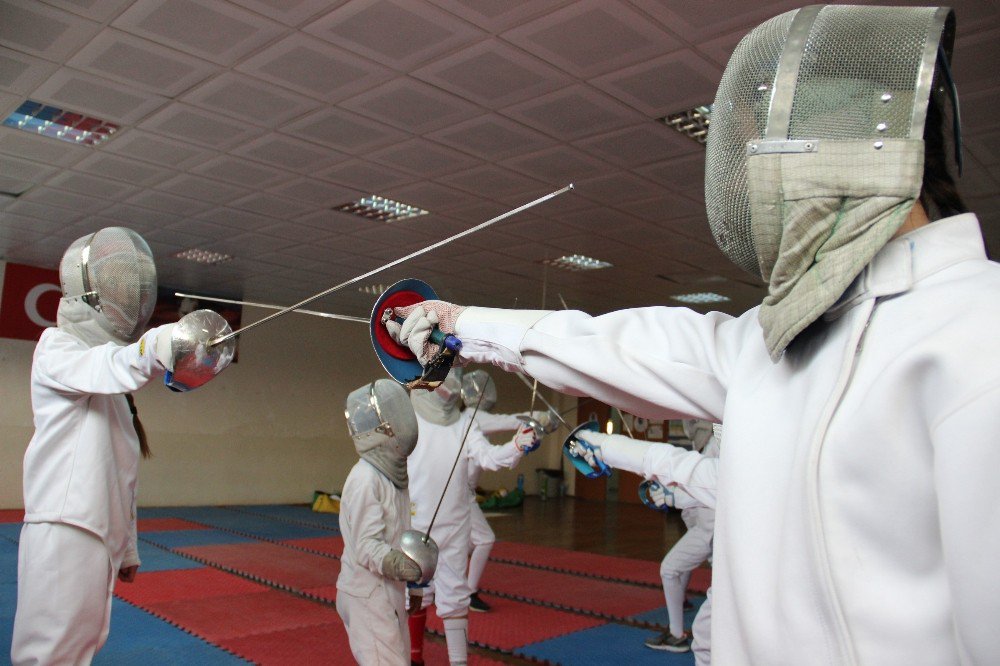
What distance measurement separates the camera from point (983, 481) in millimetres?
565

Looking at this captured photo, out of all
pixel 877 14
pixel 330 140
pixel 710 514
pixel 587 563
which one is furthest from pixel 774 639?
pixel 587 563

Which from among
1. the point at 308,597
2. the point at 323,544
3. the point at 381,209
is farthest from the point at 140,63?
the point at 323,544

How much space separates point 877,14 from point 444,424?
396 cm

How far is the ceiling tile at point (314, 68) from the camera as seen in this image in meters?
3.50

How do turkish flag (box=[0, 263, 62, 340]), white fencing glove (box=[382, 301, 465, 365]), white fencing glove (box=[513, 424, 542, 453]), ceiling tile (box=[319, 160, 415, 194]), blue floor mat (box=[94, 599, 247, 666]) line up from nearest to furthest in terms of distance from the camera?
white fencing glove (box=[382, 301, 465, 365])
blue floor mat (box=[94, 599, 247, 666])
white fencing glove (box=[513, 424, 542, 453])
ceiling tile (box=[319, 160, 415, 194])
turkish flag (box=[0, 263, 62, 340])

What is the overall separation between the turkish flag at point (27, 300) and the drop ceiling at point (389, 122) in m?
1.26

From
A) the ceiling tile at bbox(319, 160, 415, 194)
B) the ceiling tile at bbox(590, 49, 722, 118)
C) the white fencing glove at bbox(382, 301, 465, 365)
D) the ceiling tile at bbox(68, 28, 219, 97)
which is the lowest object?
the white fencing glove at bbox(382, 301, 465, 365)

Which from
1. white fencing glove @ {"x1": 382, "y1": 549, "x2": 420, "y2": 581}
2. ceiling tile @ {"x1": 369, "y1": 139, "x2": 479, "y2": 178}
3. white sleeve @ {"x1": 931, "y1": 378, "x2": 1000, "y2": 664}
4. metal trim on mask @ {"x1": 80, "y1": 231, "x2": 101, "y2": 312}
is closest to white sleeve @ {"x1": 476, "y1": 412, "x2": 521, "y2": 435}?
ceiling tile @ {"x1": 369, "y1": 139, "x2": 479, "y2": 178}

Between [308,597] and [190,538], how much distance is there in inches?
110

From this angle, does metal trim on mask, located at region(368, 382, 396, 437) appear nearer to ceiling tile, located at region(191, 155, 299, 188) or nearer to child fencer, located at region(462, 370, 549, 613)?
child fencer, located at region(462, 370, 549, 613)

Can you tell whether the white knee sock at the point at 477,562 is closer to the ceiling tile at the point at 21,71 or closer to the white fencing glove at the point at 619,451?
the white fencing glove at the point at 619,451

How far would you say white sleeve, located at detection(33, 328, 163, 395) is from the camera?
1.91 meters

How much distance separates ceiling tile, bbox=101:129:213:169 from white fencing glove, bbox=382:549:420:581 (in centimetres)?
325

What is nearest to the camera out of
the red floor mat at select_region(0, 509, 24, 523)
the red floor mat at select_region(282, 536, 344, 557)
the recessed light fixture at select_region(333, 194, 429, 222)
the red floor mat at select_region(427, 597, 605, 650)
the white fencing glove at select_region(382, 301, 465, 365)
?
the white fencing glove at select_region(382, 301, 465, 365)
